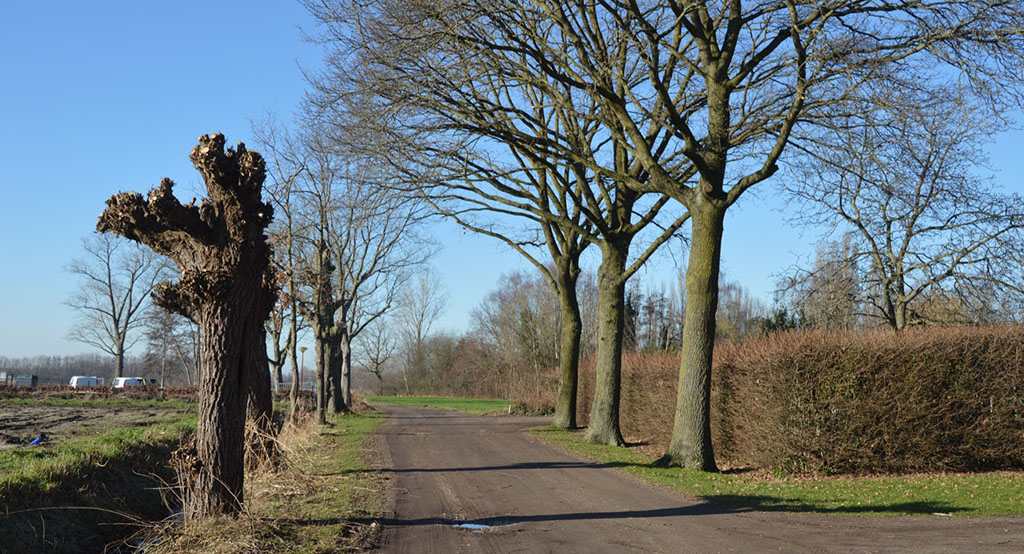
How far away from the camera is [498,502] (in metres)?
11.1

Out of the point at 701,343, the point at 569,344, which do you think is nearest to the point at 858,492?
the point at 701,343

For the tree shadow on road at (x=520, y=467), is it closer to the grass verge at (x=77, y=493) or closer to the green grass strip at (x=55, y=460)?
the grass verge at (x=77, y=493)

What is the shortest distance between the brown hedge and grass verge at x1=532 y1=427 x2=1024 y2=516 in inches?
19.3

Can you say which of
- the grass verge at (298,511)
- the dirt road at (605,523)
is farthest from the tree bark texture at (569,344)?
the dirt road at (605,523)

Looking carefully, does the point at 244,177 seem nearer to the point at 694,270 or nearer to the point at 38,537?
the point at 38,537

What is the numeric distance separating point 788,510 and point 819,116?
879 cm

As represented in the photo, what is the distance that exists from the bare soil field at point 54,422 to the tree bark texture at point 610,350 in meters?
12.8

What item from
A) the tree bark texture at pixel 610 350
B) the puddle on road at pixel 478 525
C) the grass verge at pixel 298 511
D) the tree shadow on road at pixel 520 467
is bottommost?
the tree shadow on road at pixel 520 467

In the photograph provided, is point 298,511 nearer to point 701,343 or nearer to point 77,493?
point 77,493

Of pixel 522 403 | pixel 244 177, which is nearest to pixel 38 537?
pixel 244 177

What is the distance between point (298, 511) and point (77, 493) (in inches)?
176

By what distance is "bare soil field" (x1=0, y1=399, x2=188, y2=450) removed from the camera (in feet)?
59.2

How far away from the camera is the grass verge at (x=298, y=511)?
802cm

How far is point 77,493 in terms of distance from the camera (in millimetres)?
11969
